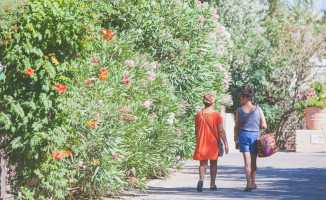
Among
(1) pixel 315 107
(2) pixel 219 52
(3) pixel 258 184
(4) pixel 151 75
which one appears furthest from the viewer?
(1) pixel 315 107

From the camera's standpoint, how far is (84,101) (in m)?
8.42

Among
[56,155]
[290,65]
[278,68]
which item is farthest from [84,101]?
[290,65]

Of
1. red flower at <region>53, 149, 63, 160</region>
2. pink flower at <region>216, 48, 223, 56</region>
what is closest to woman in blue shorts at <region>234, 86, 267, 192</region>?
red flower at <region>53, 149, 63, 160</region>

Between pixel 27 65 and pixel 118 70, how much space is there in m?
3.13

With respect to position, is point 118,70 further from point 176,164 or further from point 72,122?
point 176,164

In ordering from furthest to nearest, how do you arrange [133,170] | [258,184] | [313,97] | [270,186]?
1. [313,97]
2. [258,184]
3. [270,186]
4. [133,170]

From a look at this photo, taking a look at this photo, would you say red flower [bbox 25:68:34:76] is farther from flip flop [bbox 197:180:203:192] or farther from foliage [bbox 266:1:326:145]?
foliage [bbox 266:1:326:145]

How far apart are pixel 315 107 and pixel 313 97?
52 centimetres

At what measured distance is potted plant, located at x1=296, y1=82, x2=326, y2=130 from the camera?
23.2 metres

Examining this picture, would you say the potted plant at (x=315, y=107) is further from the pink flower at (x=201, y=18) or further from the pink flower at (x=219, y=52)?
the pink flower at (x=201, y=18)

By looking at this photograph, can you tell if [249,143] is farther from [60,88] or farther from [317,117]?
[317,117]

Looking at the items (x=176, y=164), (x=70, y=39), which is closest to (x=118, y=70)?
(x=70, y=39)

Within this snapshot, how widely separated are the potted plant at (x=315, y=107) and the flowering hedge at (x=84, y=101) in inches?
442

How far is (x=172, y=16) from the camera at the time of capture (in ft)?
43.9
